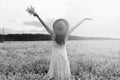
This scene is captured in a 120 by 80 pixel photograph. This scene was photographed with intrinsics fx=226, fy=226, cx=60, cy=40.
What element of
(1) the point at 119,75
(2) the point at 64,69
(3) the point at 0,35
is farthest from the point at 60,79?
(3) the point at 0,35

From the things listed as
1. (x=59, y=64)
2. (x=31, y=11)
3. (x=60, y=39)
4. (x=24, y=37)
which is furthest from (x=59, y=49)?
(x=24, y=37)

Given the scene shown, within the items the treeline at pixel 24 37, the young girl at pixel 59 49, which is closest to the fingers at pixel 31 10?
the young girl at pixel 59 49

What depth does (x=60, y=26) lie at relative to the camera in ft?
24.7

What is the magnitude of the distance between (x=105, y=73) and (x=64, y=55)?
2507 mm

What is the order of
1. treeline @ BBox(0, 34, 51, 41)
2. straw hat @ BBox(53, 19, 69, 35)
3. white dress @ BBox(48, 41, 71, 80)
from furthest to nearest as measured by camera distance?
treeline @ BBox(0, 34, 51, 41) < white dress @ BBox(48, 41, 71, 80) < straw hat @ BBox(53, 19, 69, 35)

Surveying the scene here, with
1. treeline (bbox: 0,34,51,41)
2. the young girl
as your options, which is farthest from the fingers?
treeline (bbox: 0,34,51,41)

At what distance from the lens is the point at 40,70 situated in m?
A: 9.32

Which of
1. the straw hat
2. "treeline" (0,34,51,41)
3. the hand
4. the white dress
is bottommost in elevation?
"treeline" (0,34,51,41)

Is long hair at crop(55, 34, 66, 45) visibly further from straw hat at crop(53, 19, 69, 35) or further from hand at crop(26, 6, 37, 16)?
hand at crop(26, 6, 37, 16)

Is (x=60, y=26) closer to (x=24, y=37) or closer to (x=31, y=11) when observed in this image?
(x=31, y=11)

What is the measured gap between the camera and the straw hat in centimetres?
753

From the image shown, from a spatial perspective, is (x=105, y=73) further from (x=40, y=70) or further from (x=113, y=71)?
(x=40, y=70)

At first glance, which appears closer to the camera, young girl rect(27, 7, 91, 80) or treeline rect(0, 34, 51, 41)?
young girl rect(27, 7, 91, 80)

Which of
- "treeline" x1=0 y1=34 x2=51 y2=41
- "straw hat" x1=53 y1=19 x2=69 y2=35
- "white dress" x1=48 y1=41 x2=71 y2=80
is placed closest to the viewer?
"straw hat" x1=53 y1=19 x2=69 y2=35
